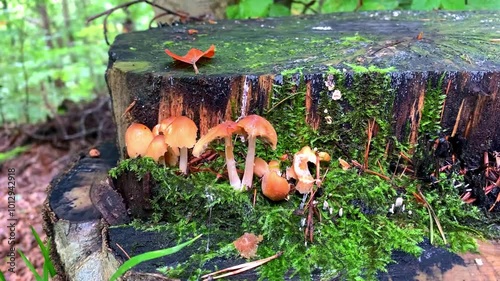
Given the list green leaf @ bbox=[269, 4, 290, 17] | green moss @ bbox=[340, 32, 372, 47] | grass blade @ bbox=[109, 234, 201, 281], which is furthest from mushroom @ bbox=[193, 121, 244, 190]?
green leaf @ bbox=[269, 4, 290, 17]

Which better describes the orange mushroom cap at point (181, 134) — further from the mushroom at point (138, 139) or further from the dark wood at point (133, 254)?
the dark wood at point (133, 254)

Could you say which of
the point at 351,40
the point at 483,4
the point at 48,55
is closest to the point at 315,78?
the point at 351,40

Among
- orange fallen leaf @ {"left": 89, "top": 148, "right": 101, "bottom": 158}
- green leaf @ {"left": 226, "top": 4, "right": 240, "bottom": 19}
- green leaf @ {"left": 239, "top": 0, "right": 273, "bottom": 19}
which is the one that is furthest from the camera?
green leaf @ {"left": 226, "top": 4, "right": 240, "bottom": 19}

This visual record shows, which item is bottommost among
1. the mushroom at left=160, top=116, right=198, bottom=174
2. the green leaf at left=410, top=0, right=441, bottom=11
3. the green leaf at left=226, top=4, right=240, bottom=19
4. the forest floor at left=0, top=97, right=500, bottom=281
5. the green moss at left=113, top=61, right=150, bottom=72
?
the forest floor at left=0, top=97, right=500, bottom=281

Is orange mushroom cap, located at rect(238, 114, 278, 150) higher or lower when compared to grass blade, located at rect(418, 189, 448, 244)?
higher

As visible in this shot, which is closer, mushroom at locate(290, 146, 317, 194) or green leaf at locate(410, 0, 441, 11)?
mushroom at locate(290, 146, 317, 194)

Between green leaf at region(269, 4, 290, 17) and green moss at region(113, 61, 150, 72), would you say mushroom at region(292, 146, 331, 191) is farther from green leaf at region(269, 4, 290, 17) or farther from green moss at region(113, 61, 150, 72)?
green leaf at region(269, 4, 290, 17)

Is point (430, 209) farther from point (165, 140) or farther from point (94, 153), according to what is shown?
point (94, 153)

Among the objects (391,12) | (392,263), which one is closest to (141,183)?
(392,263)

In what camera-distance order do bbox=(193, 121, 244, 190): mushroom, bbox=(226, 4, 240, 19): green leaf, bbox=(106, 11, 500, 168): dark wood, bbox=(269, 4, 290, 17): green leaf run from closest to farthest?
bbox=(193, 121, 244, 190): mushroom, bbox=(106, 11, 500, 168): dark wood, bbox=(226, 4, 240, 19): green leaf, bbox=(269, 4, 290, 17): green leaf
